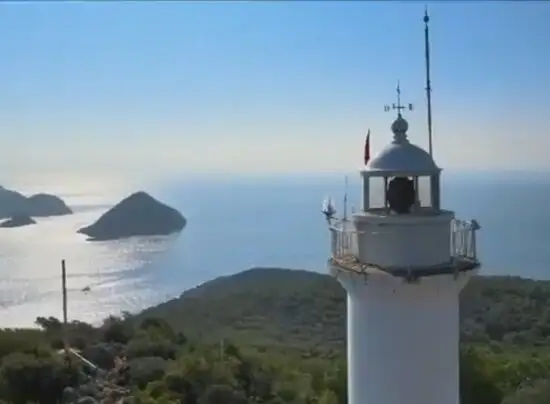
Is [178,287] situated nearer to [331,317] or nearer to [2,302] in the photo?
[331,317]

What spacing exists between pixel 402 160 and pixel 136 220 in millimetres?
17905

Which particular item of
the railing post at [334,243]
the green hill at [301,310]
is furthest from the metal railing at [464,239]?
the green hill at [301,310]

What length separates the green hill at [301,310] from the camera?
2348 cm

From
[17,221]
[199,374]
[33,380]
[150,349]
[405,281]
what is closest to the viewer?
[405,281]

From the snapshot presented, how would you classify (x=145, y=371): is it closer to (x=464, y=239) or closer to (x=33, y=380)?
(x=33, y=380)

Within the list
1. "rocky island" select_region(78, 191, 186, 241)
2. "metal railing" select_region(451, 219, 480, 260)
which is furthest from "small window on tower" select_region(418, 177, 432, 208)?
"rocky island" select_region(78, 191, 186, 241)

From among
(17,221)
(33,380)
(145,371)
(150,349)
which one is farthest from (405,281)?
(17,221)

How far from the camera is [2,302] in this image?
17047 millimetres

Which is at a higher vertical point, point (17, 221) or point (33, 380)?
point (17, 221)

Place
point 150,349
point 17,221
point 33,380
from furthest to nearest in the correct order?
point 150,349, point 17,221, point 33,380

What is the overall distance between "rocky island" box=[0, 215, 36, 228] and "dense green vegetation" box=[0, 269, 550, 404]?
2.53 metres

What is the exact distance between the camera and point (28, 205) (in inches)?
589

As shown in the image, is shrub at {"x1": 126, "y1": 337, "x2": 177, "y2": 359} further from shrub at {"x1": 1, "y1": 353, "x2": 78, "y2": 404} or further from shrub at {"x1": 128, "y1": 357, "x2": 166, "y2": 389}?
shrub at {"x1": 1, "y1": 353, "x2": 78, "y2": 404}

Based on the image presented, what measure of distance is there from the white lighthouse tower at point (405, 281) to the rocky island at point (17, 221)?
1091 centimetres
